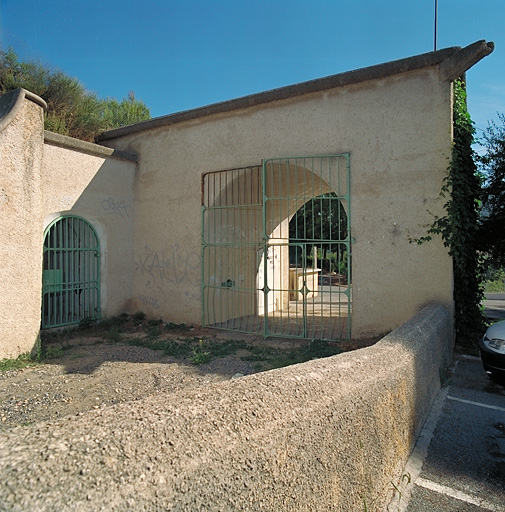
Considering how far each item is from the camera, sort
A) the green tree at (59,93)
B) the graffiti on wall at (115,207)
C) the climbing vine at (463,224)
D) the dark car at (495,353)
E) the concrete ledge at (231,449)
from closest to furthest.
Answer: the concrete ledge at (231,449) < the dark car at (495,353) < the climbing vine at (463,224) < the graffiti on wall at (115,207) < the green tree at (59,93)

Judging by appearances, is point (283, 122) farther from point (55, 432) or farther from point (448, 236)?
point (55, 432)

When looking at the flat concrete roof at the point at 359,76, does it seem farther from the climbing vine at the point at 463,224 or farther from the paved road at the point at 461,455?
the paved road at the point at 461,455

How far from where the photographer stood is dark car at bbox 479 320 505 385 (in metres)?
4.40

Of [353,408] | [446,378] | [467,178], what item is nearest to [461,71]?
[467,178]

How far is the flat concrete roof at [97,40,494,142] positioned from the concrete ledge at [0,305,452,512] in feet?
16.4

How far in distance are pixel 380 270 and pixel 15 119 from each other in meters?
5.93

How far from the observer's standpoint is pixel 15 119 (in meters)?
5.50

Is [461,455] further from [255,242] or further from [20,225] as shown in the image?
[20,225]

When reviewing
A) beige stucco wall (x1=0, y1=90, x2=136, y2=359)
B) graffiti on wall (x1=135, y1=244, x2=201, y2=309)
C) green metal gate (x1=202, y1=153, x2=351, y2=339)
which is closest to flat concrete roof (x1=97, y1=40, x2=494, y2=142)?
green metal gate (x1=202, y1=153, x2=351, y2=339)

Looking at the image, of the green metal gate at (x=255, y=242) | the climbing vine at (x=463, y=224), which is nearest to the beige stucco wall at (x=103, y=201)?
the green metal gate at (x=255, y=242)

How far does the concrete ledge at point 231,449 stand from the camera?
1067 mm

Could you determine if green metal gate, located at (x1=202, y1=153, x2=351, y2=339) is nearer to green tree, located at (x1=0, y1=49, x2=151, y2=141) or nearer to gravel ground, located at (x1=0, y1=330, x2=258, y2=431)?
→ gravel ground, located at (x1=0, y1=330, x2=258, y2=431)

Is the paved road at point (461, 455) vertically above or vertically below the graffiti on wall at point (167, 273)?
below

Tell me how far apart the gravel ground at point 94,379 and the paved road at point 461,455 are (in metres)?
2.41
